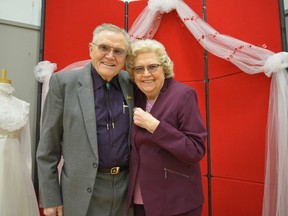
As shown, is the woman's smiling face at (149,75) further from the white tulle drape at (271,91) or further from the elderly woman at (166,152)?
the white tulle drape at (271,91)

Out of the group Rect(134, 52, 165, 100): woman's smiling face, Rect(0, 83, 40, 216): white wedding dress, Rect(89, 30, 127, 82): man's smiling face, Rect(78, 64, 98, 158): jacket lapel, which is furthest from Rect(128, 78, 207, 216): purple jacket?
Rect(0, 83, 40, 216): white wedding dress

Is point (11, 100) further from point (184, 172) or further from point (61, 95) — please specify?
point (184, 172)

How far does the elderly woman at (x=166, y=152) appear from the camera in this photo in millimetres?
1261

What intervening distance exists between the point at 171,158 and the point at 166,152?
0.04 metres

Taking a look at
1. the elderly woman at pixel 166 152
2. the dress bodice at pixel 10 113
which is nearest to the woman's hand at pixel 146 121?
the elderly woman at pixel 166 152

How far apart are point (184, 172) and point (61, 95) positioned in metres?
0.79

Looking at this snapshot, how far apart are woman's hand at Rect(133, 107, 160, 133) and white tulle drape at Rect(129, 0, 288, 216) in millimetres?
1152

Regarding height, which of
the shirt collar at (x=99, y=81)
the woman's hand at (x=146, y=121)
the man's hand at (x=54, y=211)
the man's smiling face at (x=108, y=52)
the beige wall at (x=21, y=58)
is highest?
the beige wall at (x=21, y=58)

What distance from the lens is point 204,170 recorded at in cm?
250

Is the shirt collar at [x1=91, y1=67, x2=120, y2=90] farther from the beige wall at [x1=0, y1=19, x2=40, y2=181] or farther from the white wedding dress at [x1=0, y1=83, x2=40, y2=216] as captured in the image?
the beige wall at [x1=0, y1=19, x2=40, y2=181]

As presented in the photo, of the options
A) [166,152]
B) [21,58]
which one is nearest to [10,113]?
[21,58]

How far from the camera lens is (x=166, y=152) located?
1.32 metres

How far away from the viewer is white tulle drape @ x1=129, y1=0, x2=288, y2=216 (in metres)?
1.85

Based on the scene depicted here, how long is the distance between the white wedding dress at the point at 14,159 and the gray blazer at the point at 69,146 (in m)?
1.04
